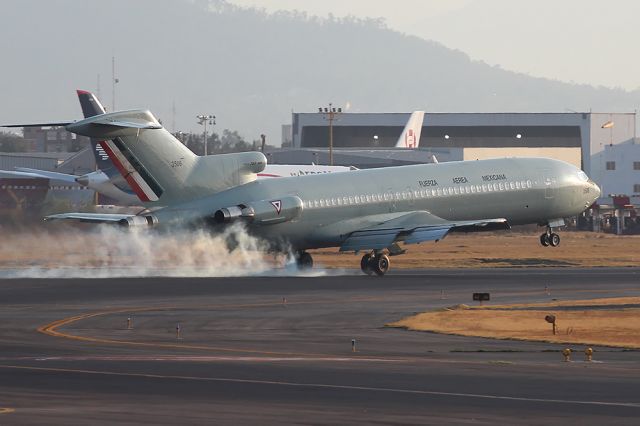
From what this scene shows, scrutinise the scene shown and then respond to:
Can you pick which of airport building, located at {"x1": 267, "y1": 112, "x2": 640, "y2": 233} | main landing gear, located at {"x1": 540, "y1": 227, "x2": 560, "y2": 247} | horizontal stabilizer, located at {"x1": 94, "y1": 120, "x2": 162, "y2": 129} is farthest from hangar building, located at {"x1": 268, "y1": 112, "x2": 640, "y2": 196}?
horizontal stabilizer, located at {"x1": 94, "y1": 120, "x2": 162, "y2": 129}

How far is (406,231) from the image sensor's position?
61.5m

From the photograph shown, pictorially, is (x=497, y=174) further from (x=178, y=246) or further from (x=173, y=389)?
(x=173, y=389)

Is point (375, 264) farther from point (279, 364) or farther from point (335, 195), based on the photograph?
point (279, 364)

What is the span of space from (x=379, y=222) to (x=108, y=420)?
4189 centimetres

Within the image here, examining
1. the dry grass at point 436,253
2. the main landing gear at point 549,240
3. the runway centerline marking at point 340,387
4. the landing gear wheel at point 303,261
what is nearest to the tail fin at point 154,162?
the dry grass at point 436,253

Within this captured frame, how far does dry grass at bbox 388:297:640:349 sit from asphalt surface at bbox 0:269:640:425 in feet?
4.23

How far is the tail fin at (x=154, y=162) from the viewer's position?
2175 inches

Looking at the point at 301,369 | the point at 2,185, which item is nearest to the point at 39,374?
the point at 301,369

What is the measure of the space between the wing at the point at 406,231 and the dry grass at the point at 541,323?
13981mm

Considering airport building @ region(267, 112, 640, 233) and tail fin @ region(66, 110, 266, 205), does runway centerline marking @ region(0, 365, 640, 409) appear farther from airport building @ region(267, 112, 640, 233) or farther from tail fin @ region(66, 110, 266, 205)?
airport building @ region(267, 112, 640, 233)

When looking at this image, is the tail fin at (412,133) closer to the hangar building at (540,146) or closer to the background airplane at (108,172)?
the hangar building at (540,146)

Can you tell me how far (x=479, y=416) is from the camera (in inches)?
888

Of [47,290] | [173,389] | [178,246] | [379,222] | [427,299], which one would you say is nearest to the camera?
[173,389]

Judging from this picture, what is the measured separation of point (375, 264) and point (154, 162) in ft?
39.4
